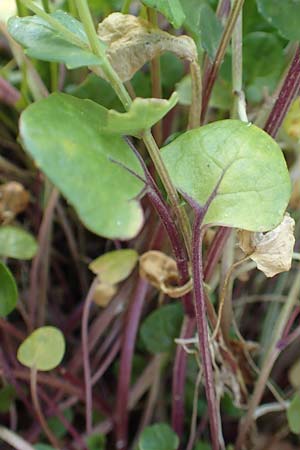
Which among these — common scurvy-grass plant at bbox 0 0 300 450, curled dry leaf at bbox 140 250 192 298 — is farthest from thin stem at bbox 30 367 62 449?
curled dry leaf at bbox 140 250 192 298

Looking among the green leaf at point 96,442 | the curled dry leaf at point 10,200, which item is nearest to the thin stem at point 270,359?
the green leaf at point 96,442

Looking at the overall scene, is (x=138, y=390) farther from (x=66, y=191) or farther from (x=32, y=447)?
(x=66, y=191)

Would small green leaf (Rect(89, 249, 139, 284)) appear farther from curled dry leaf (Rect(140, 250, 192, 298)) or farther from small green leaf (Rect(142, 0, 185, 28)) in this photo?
small green leaf (Rect(142, 0, 185, 28))

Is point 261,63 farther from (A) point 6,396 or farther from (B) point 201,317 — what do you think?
(A) point 6,396

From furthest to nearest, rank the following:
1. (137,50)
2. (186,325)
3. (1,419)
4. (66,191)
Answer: (1,419) < (186,325) < (137,50) < (66,191)

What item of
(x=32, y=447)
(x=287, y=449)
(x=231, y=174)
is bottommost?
(x=287, y=449)

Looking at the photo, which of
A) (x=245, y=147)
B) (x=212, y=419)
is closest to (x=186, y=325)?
(x=212, y=419)

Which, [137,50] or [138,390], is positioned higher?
[137,50]
